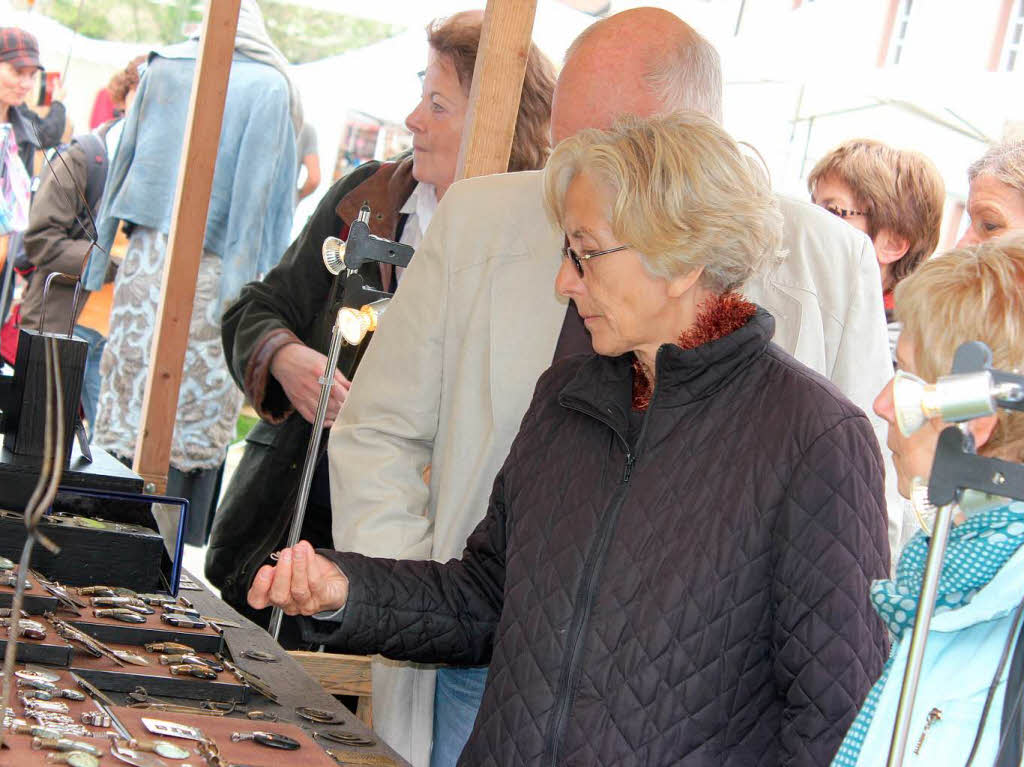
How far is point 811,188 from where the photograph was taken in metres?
3.30

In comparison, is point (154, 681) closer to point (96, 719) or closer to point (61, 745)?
point (96, 719)

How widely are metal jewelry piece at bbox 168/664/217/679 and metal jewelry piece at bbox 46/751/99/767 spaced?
37 centimetres

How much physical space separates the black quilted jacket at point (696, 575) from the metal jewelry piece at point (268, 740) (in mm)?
281

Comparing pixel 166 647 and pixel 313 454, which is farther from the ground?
pixel 313 454

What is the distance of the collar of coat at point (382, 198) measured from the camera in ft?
9.59

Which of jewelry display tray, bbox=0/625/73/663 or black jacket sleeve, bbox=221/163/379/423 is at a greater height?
black jacket sleeve, bbox=221/163/379/423

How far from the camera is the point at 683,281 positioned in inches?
69.9

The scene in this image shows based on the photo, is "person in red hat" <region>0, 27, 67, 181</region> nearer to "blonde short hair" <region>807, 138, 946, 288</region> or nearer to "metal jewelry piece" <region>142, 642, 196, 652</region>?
"blonde short hair" <region>807, 138, 946, 288</region>

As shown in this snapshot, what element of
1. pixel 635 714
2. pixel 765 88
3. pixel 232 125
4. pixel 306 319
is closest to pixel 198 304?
pixel 232 125

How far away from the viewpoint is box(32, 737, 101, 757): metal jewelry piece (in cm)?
138

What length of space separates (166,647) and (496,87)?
128cm

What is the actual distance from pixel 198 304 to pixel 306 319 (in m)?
1.70

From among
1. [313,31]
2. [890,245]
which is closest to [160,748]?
[890,245]

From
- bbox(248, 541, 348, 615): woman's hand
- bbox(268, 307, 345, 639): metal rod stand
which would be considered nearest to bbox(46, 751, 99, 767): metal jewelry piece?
bbox(248, 541, 348, 615): woman's hand
